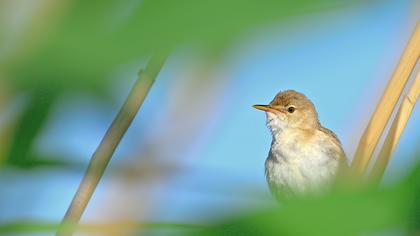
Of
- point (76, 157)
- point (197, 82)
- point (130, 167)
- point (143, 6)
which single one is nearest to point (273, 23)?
point (143, 6)

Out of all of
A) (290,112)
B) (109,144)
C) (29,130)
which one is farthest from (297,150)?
(29,130)

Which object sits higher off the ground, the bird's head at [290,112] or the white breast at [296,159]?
the bird's head at [290,112]

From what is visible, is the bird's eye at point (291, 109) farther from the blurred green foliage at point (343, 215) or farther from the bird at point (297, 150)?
the blurred green foliage at point (343, 215)

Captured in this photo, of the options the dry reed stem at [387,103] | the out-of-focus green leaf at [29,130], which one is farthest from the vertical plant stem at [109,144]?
the dry reed stem at [387,103]

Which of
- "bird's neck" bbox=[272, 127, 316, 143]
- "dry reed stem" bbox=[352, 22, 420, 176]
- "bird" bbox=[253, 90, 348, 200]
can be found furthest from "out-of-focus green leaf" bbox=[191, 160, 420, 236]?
"bird's neck" bbox=[272, 127, 316, 143]

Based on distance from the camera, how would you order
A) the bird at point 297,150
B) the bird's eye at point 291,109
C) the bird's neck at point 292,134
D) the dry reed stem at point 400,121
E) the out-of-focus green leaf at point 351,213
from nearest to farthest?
the out-of-focus green leaf at point 351,213 → the dry reed stem at point 400,121 → the bird at point 297,150 → the bird's neck at point 292,134 → the bird's eye at point 291,109
